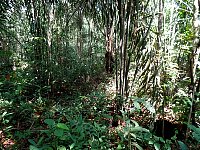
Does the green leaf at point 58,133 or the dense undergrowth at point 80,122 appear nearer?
the green leaf at point 58,133

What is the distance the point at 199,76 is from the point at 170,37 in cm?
86

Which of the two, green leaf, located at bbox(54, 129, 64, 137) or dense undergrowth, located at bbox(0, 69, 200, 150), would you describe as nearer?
green leaf, located at bbox(54, 129, 64, 137)

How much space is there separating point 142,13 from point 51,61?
213cm

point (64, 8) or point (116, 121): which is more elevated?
point (64, 8)

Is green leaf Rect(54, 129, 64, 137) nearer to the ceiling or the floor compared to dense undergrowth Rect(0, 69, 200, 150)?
nearer to the ceiling

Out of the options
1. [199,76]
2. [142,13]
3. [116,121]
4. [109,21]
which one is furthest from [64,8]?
A: [199,76]

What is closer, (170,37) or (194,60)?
(194,60)

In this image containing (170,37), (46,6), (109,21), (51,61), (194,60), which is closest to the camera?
(194,60)

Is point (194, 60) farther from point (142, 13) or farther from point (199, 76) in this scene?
point (142, 13)

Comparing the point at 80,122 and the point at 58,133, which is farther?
the point at 80,122

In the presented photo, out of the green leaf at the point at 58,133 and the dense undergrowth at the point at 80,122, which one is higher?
the green leaf at the point at 58,133

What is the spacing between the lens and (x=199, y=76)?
208 centimetres

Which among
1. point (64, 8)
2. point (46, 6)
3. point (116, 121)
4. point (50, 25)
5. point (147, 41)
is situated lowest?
point (116, 121)

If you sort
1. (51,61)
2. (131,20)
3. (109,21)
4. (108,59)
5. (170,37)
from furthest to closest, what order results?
(108,59)
(109,21)
(51,61)
(170,37)
(131,20)
